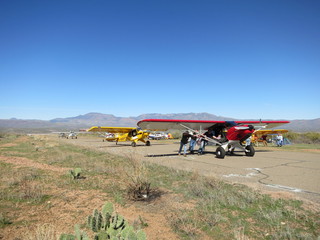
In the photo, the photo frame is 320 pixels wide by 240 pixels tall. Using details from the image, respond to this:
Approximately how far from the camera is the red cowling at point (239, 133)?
12.9 m

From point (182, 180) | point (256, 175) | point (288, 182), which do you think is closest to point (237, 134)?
point (256, 175)

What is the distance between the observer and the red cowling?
1285 centimetres

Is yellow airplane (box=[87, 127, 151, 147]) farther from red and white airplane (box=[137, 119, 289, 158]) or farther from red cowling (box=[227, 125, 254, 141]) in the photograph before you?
red cowling (box=[227, 125, 254, 141])

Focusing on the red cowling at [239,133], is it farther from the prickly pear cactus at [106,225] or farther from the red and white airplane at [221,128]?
the prickly pear cactus at [106,225]

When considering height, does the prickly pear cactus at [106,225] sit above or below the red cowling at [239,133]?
below

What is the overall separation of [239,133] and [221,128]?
1.88 meters

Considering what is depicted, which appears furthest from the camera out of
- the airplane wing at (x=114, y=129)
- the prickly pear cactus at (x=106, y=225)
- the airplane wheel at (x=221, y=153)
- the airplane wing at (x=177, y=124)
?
the airplane wing at (x=114, y=129)

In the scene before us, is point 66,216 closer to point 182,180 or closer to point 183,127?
point 182,180

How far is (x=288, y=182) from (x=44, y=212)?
276 inches

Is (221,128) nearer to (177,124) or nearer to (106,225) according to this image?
(177,124)

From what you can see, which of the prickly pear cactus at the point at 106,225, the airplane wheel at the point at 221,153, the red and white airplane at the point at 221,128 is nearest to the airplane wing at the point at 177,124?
the red and white airplane at the point at 221,128

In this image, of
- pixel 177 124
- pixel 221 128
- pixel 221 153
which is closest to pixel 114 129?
pixel 177 124

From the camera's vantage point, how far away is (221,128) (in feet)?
49.2

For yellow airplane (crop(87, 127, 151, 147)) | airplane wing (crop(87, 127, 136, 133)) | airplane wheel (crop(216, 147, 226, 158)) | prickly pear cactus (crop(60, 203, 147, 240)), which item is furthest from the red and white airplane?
airplane wing (crop(87, 127, 136, 133))
